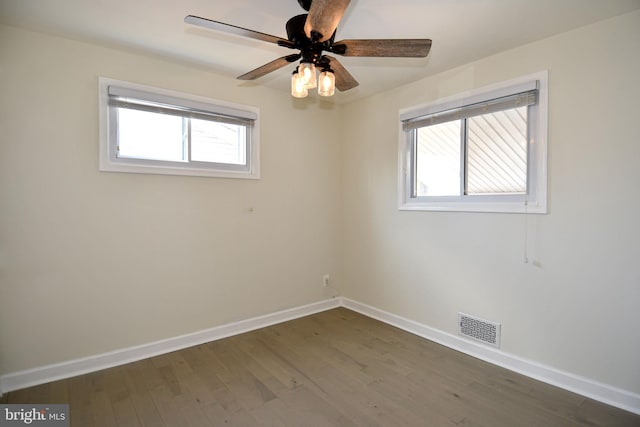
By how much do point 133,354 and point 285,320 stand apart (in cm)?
137

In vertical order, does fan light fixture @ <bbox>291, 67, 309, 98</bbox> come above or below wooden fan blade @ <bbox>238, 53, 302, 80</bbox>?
below

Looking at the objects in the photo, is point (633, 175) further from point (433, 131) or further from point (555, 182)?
point (433, 131)

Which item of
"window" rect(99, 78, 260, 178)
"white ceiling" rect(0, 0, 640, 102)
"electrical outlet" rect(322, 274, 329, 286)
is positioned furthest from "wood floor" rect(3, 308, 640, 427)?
"white ceiling" rect(0, 0, 640, 102)

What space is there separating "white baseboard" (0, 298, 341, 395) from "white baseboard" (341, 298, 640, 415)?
3.81ft

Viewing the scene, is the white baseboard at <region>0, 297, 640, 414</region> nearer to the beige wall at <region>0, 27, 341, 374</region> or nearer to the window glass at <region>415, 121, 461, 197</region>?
the beige wall at <region>0, 27, 341, 374</region>

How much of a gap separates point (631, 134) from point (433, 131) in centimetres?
139

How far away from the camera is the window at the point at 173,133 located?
7.94ft

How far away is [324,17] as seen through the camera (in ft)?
4.32

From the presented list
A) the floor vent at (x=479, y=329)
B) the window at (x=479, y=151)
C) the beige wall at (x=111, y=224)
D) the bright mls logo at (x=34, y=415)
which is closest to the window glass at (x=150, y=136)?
the beige wall at (x=111, y=224)

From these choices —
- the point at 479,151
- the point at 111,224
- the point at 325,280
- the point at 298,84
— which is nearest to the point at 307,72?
the point at 298,84

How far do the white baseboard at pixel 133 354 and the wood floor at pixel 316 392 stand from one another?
0.22 ft

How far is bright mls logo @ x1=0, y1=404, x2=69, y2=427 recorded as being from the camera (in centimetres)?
178

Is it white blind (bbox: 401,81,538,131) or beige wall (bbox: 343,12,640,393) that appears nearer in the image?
beige wall (bbox: 343,12,640,393)

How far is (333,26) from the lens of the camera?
139 centimetres
